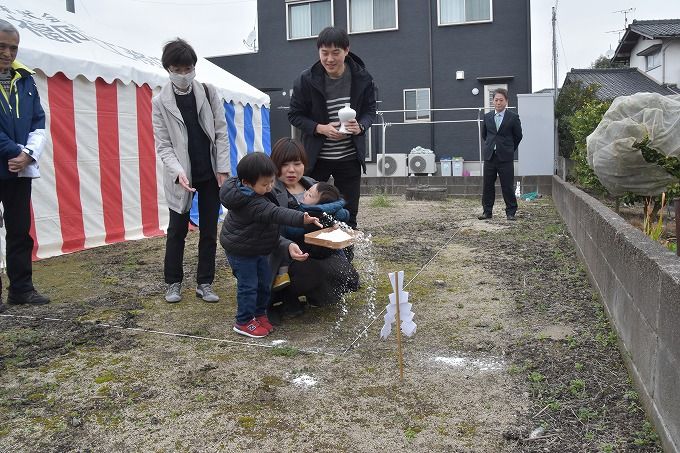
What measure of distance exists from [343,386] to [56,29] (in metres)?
5.05

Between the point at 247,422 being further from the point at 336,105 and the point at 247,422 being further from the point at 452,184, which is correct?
the point at 452,184

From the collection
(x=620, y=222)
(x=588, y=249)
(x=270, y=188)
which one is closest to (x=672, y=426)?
(x=620, y=222)

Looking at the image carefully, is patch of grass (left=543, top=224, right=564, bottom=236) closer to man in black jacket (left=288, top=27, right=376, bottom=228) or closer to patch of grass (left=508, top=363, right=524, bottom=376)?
man in black jacket (left=288, top=27, right=376, bottom=228)

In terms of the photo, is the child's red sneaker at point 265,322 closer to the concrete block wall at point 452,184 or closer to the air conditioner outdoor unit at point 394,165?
the concrete block wall at point 452,184

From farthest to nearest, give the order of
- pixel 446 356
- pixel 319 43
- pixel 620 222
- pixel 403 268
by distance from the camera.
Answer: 1. pixel 403 268
2. pixel 319 43
3. pixel 620 222
4. pixel 446 356

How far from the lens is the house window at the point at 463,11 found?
52.5 ft

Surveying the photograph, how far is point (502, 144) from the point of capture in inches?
298

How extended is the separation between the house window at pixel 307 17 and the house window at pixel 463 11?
3280mm

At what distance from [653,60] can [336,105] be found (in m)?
26.4

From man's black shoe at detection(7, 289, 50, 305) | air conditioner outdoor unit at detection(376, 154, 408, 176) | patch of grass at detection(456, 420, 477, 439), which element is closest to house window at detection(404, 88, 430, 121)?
air conditioner outdoor unit at detection(376, 154, 408, 176)

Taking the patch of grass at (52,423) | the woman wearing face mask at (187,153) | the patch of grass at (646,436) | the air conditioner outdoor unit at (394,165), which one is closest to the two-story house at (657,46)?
the air conditioner outdoor unit at (394,165)

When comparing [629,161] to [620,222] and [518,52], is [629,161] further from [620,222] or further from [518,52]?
[518,52]

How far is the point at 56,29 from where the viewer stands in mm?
5777

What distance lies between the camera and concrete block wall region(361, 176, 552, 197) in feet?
37.1
